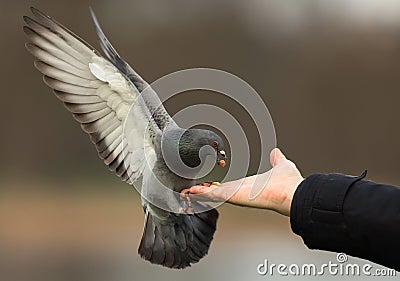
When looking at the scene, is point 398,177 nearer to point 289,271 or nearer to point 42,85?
point 289,271

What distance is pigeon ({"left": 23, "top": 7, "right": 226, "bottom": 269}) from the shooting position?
2234mm

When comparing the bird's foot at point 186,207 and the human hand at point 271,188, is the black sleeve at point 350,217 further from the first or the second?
the bird's foot at point 186,207

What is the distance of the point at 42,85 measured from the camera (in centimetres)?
685

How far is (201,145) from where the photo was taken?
2172mm

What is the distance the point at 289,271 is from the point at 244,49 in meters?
2.73

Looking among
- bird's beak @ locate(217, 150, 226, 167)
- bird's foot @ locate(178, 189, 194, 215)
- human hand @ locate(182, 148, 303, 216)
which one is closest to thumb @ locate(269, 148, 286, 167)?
human hand @ locate(182, 148, 303, 216)

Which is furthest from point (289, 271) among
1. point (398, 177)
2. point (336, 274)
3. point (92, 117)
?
point (92, 117)

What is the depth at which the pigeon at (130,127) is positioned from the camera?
2234mm

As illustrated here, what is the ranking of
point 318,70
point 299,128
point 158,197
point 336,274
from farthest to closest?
point 318,70 < point 299,128 < point 336,274 < point 158,197

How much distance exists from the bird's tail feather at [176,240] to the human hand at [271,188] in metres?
0.78

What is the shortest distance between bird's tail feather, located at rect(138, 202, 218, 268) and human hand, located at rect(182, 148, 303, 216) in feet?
2.54

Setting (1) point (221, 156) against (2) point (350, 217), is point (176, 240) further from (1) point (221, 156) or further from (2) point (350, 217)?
(2) point (350, 217)

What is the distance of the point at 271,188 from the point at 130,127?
94 cm

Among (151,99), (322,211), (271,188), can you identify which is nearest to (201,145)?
(151,99)
